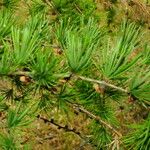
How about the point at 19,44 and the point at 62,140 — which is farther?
the point at 62,140

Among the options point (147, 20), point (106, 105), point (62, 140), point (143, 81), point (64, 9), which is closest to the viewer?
point (143, 81)

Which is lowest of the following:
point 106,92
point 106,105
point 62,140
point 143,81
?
point 62,140

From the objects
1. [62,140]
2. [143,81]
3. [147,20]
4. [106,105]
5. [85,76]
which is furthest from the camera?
[147,20]

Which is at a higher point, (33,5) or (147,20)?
(33,5)

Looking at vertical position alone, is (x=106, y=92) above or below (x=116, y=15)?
above

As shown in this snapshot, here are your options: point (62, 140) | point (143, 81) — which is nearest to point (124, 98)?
point (143, 81)

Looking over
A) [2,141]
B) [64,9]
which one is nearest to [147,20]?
[64,9]

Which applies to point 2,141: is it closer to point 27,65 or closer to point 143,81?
point 27,65

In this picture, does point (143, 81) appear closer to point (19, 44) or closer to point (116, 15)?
point (19, 44)

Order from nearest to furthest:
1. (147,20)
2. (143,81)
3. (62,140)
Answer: (143,81)
(62,140)
(147,20)
